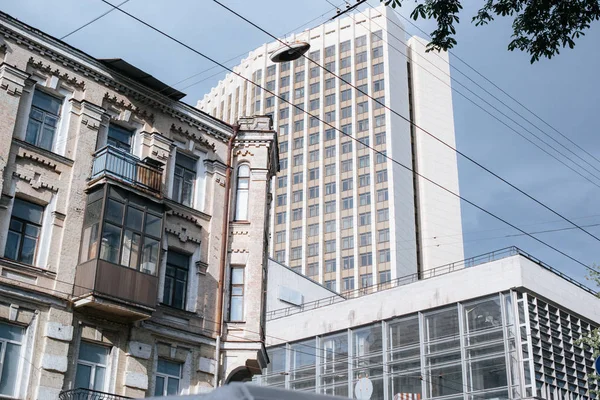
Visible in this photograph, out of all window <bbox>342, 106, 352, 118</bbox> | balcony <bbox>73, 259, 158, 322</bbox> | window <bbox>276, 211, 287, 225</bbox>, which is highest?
window <bbox>342, 106, 352, 118</bbox>

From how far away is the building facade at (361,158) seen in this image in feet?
299

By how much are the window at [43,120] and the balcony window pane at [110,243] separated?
2884 mm

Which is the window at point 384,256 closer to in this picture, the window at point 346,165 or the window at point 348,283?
the window at point 348,283

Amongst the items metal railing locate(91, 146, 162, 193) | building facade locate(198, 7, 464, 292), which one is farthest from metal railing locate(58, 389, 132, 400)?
building facade locate(198, 7, 464, 292)

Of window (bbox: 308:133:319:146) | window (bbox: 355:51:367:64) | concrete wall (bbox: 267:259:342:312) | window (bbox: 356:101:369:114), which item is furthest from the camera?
window (bbox: 308:133:319:146)

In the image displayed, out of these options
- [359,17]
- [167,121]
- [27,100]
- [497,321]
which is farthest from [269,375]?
[359,17]

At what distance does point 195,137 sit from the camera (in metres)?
24.2

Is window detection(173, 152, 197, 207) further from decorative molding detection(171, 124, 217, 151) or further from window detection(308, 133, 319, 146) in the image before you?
window detection(308, 133, 319, 146)

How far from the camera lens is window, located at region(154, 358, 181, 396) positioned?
20.8 metres

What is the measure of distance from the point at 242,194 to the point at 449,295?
→ 1469 cm

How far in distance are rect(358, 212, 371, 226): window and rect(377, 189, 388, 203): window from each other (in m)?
2.18

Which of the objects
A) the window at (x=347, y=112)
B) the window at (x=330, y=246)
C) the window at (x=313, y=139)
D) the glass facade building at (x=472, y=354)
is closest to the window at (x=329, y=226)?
the window at (x=330, y=246)

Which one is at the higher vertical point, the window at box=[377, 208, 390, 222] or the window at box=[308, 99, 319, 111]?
the window at box=[308, 99, 319, 111]

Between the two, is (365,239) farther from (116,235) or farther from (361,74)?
(116,235)
